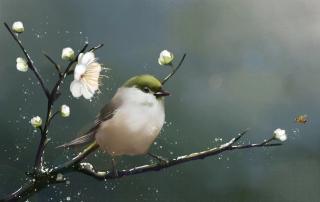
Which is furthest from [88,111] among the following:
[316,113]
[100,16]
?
[316,113]

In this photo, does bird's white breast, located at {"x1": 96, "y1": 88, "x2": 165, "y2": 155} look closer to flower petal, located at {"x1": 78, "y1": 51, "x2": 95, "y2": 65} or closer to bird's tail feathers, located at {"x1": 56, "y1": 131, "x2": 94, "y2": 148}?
bird's tail feathers, located at {"x1": 56, "y1": 131, "x2": 94, "y2": 148}

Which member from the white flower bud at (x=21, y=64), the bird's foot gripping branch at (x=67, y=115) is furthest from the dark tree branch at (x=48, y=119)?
the white flower bud at (x=21, y=64)

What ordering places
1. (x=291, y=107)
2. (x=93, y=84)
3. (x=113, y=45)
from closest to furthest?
(x=93, y=84), (x=113, y=45), (x=291, y=107)

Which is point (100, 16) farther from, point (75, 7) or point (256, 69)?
point (256, 69)

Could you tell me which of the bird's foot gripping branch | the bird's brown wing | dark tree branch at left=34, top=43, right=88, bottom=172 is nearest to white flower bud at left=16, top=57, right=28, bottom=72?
the bird's foot gripping branch

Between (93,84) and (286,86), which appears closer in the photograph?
(93,84)

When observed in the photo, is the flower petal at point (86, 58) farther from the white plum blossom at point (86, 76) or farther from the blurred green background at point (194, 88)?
the blurred green background at point (194, 88)
